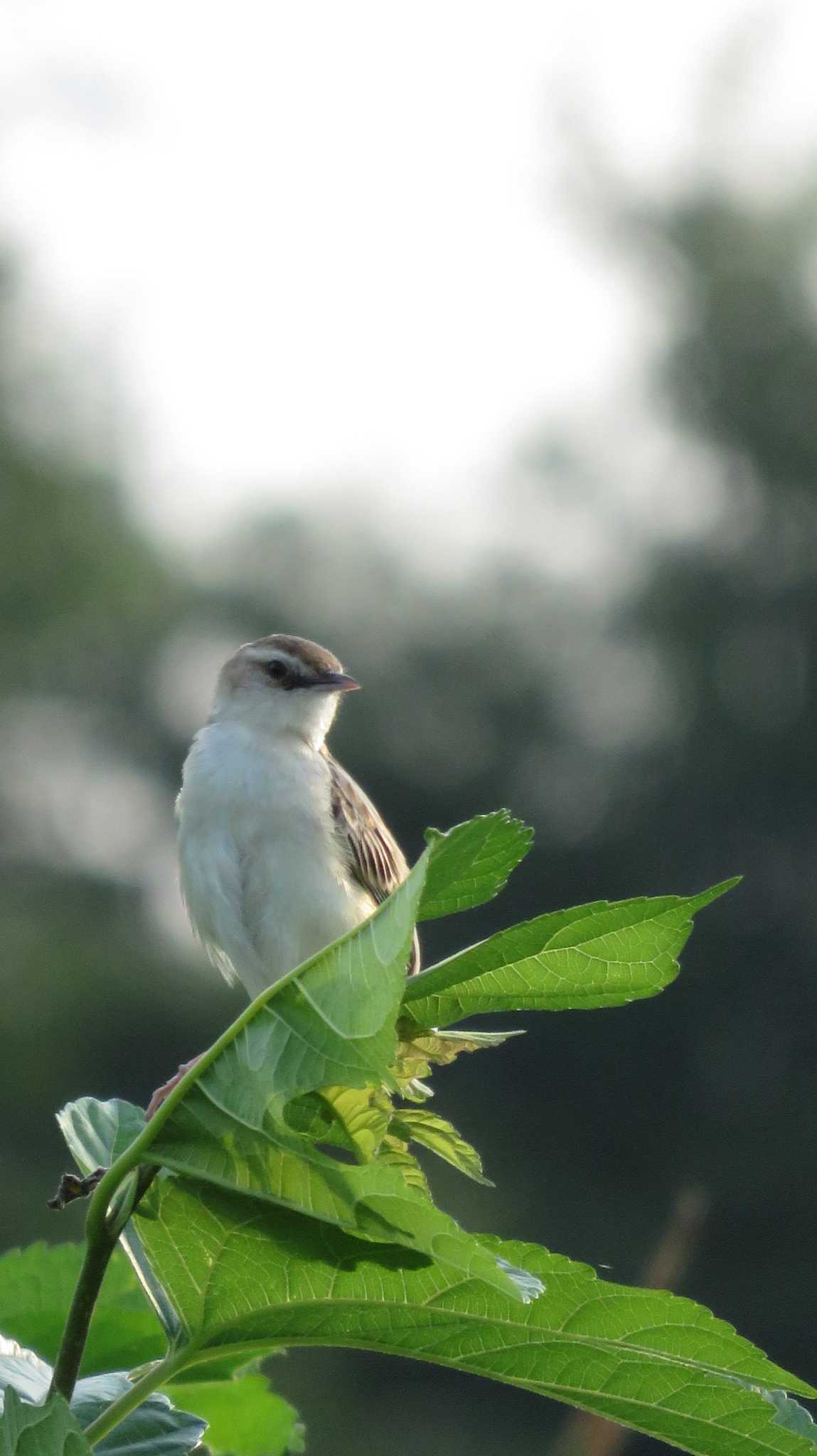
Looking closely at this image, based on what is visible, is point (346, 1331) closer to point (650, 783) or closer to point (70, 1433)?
point (70, 1433)

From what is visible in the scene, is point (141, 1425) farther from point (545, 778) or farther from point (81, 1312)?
point (545, 778)

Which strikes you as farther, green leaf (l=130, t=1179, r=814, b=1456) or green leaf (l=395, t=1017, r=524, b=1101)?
green leaf (l=395, t=1017, r=524, b=1101)

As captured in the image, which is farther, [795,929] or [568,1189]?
[795,929]

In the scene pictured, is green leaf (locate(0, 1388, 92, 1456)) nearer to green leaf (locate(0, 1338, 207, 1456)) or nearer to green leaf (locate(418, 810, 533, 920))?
green leaf (locate(0, 1338, 207, 1456))

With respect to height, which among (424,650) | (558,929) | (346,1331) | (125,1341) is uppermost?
(424,650)

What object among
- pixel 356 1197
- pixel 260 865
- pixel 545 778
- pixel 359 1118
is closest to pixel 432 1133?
pixel 359 1118

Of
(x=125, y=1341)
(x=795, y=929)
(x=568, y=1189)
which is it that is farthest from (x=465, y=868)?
(x=795, y=929)

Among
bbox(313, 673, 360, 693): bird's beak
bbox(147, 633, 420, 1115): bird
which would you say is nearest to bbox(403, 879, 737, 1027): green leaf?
bbox(147, 633, 420, 1115): bird
